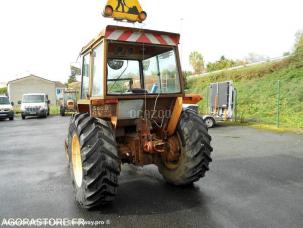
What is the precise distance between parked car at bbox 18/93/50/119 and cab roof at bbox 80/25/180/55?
19.3 m

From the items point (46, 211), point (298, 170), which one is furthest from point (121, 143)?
point (298, 170)

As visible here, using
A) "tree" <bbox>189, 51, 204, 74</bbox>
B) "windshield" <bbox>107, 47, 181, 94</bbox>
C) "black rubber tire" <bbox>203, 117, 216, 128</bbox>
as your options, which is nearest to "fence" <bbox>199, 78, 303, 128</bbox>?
"black rubber tire" <bbox>203, 117, 216, 128</bbox>

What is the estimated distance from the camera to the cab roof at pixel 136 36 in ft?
13.4

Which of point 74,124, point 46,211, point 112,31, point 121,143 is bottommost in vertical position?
point 46,211

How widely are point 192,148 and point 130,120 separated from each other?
103cm

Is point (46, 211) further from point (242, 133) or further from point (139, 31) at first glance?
point (242, 133)

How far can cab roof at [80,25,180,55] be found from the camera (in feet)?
13.4

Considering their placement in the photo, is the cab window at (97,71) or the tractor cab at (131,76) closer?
the tractor cab at (131,76)

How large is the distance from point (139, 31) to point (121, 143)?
1808mm

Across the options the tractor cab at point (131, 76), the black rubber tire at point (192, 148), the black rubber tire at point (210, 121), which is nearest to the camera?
the tractor cab at point (131, 76)

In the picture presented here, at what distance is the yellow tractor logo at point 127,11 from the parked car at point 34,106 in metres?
18.5

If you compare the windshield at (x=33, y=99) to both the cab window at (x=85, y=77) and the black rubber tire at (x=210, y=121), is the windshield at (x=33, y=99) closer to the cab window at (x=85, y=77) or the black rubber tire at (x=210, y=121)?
the black rubber tire at (x=210, y=121)

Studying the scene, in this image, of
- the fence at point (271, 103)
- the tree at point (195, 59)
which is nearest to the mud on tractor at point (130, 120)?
the fence at point (271, 103)

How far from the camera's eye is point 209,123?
13.3 metres
